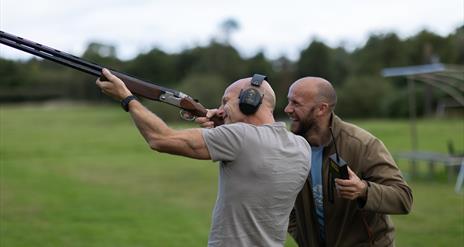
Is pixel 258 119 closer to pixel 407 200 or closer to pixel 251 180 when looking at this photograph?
pixel 251 180

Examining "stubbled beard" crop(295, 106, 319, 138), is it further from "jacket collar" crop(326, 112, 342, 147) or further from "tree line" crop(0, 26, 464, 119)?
"tree line" crop(0, 26, 464, 119)

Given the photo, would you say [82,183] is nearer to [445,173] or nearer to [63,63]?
[445,173]

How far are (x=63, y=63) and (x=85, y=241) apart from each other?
6417mm

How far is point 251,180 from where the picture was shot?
124 inches

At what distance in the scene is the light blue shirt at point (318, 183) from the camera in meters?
4.09

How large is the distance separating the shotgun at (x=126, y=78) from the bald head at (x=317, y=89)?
0.63 m

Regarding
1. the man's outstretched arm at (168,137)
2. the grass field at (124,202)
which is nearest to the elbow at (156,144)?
the man's outstretched arm at (168,137)

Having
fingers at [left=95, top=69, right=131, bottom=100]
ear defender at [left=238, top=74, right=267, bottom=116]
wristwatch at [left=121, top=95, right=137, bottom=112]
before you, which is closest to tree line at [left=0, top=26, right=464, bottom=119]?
ear defender at [left=238, top=74, right=267, bottom=116]

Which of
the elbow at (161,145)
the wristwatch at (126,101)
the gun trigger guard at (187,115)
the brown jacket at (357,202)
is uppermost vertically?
the wristwatch at (126,101)

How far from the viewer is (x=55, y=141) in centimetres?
3412

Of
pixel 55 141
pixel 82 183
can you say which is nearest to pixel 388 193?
pixel 82 183

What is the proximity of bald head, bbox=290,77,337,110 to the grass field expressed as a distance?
548 centimetres

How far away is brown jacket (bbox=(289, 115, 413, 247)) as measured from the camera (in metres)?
3.94

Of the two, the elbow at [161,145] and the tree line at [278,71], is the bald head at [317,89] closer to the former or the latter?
the elbow at [161,145]
